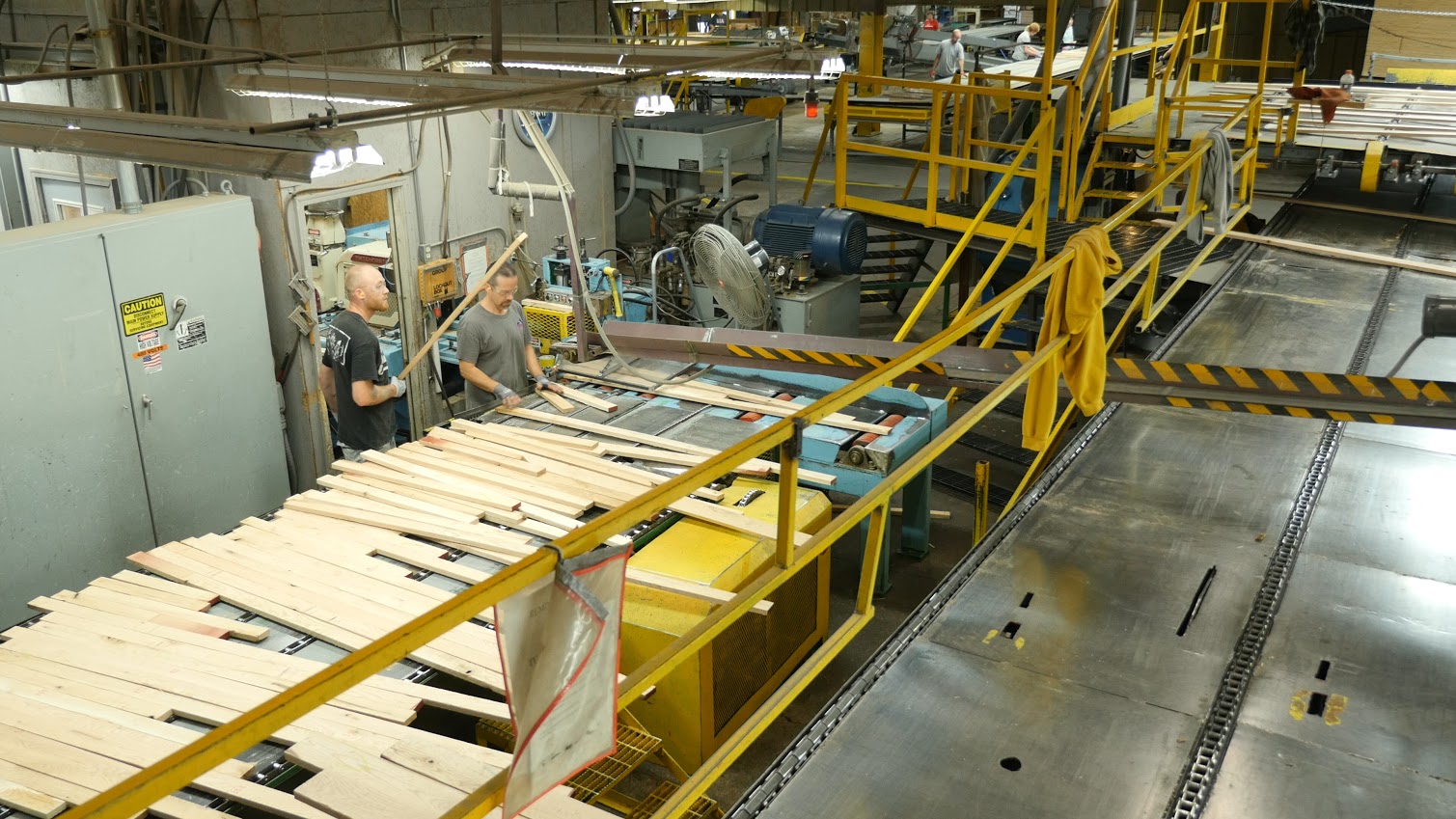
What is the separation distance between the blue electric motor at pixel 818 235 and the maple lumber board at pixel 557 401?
345 centimetres

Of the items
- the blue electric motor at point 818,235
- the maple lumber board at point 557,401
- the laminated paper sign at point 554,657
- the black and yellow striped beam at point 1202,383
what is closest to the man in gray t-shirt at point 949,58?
the blue electric motor at point 818,235

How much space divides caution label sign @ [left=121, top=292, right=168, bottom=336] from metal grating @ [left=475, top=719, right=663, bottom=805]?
3.64 meters

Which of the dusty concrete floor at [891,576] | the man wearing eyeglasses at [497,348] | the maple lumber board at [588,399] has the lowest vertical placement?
the dusty concrete floor at [891,576]

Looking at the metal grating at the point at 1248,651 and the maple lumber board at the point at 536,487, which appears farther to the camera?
the maple lumber board at the point at 536,487

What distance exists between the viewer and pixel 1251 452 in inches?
236

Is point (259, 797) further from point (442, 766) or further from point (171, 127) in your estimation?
point (171, 127)

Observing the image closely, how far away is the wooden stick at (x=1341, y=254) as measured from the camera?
29.2ft

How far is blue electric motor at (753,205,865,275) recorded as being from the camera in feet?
33.2

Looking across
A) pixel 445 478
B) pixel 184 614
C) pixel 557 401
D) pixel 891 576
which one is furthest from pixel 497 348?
pixel 891 576

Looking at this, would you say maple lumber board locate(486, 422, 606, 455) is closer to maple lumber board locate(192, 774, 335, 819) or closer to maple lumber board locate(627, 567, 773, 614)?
maple lumber board locate(627, 567, 773, 614)

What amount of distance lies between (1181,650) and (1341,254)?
6518 millimetres

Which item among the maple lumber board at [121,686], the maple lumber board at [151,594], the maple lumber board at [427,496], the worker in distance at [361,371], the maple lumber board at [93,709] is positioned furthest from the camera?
the worker in distance at [361,371]

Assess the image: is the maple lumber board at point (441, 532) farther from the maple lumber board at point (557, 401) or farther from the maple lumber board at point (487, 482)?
the maple lumber board at point (557, 401)

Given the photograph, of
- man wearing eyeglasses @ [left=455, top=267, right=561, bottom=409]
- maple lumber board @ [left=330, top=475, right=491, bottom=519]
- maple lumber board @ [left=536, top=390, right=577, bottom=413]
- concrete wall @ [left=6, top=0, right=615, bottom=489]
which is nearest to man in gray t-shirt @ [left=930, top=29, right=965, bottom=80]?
concrete wall @ [left=6, top=0, right=615, bottom=489]
